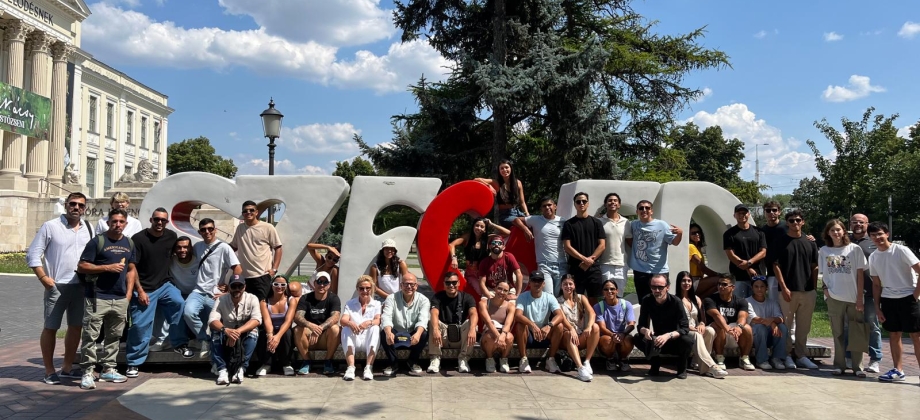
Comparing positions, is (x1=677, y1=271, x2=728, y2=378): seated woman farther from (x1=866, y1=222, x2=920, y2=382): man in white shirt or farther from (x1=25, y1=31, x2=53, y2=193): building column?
(x1=25, y1=31, x2=53, y2=193): building column

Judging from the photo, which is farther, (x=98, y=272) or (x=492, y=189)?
(x=492, y=189)

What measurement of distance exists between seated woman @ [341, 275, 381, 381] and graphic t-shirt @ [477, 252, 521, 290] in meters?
1.34

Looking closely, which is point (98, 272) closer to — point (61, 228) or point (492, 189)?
point (61, 228)

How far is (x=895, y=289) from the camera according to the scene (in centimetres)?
662

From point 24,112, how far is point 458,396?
3338cm

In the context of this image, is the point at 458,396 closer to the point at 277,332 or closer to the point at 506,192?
the point at 277,332

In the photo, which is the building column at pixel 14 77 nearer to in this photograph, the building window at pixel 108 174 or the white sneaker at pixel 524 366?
the building window at pixel 108 174

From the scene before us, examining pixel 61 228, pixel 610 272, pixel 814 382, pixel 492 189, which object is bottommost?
pixel 814 382

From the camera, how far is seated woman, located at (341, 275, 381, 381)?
6609mm

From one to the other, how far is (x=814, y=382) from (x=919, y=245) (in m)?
24.0

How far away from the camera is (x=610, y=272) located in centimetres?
762

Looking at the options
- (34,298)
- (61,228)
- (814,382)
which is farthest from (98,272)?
(34,298)

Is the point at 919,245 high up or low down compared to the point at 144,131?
down

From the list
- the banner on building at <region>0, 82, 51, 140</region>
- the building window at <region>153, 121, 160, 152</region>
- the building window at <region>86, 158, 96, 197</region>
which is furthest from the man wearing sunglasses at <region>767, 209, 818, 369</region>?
the building window at <region>153, 121, 160, 152</region>
